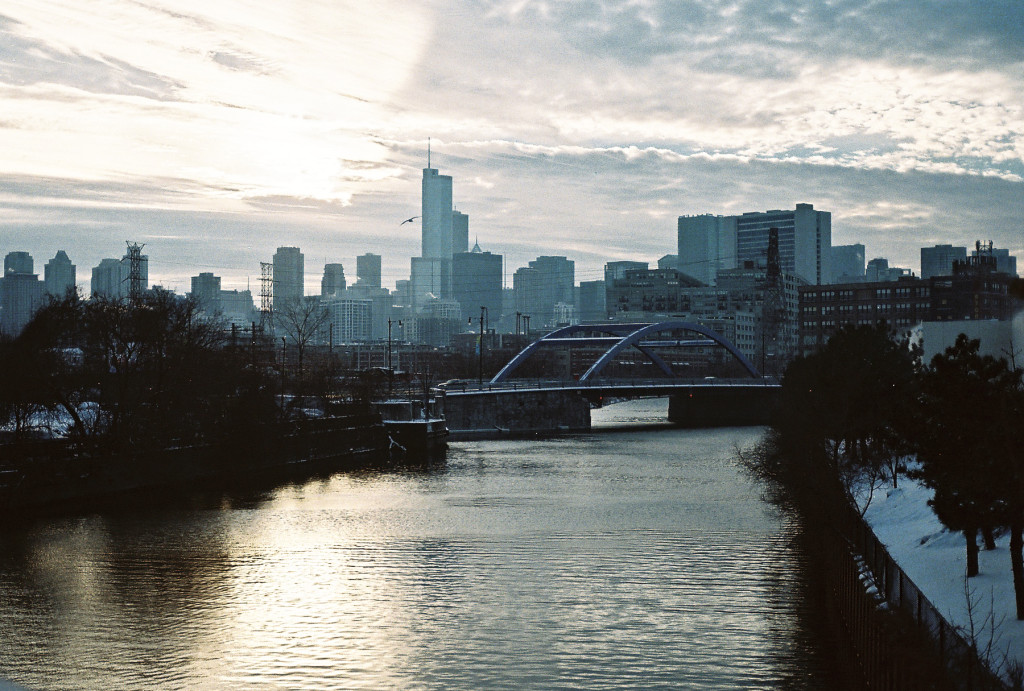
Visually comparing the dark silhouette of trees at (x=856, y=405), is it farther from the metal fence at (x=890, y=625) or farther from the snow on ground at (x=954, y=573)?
the metal fence at (x=890, y=625)

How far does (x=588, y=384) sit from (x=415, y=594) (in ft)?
191

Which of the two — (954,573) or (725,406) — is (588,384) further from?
(954,573)

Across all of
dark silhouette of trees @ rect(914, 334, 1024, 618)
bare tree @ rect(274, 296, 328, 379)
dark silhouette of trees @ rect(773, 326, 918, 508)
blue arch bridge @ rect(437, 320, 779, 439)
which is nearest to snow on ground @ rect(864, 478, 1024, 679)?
dark silhouette of trees @ rect(914, 334, 1024, 618)

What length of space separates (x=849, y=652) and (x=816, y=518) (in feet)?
35.6

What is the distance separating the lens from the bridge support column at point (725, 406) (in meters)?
86.4

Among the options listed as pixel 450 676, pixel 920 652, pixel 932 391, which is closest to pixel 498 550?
pixel 450 676

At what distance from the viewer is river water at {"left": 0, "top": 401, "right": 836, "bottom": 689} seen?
17250 mm

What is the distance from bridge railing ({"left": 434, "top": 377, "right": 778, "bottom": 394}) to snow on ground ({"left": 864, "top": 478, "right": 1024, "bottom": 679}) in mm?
47709

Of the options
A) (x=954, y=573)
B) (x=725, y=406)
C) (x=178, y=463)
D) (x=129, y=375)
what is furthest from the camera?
(x=725, y=406)

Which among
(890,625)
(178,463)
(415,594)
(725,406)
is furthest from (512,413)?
(890,625)

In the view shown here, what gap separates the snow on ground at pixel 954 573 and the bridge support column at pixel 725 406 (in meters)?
59.1

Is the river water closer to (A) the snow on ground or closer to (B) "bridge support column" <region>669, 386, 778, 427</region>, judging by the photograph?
(A) the snow on ground

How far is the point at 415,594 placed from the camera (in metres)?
22.4

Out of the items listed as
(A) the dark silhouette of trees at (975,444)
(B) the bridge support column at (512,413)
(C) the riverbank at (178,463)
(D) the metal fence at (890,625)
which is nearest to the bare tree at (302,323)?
(C) the riverbank at (178,463)
